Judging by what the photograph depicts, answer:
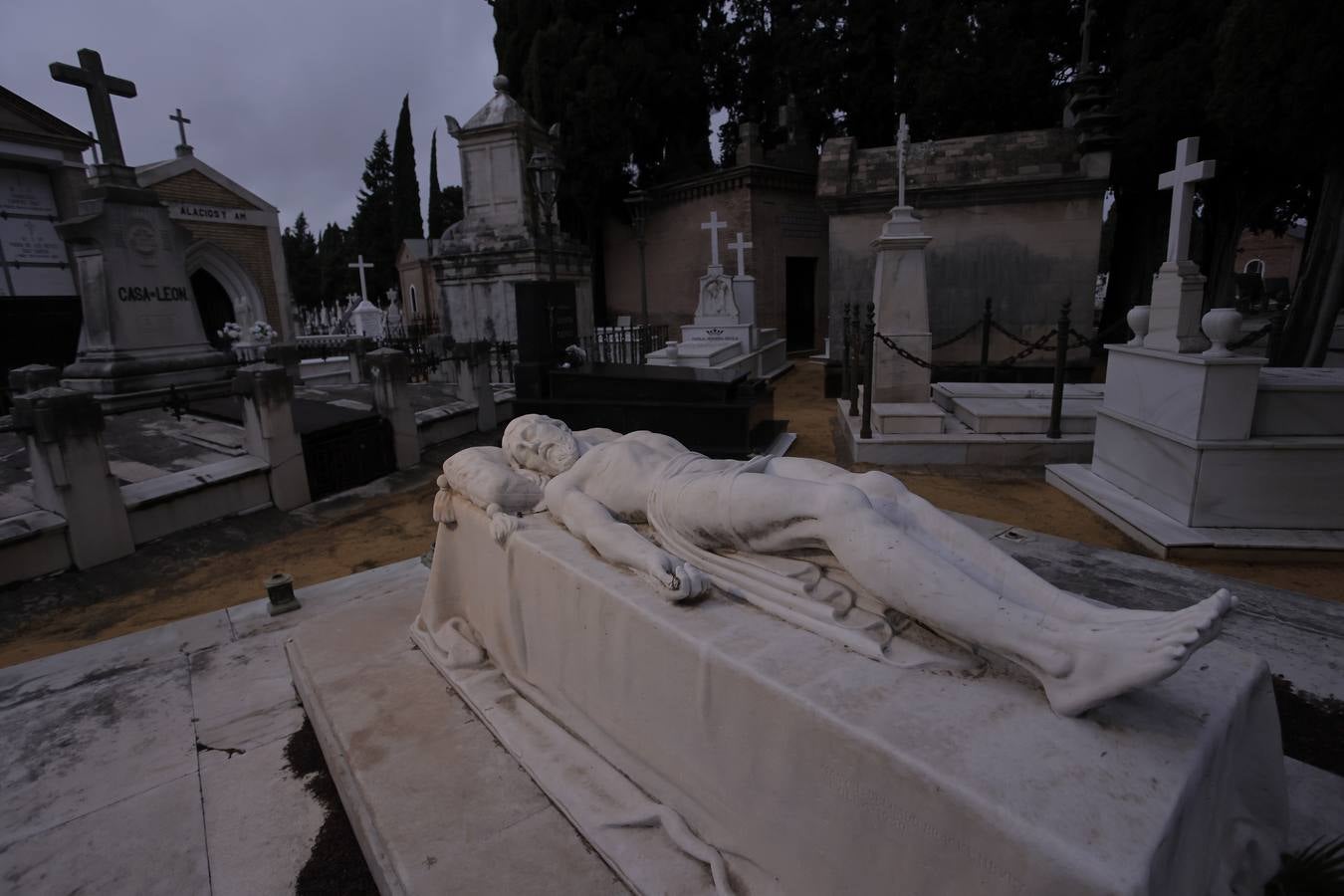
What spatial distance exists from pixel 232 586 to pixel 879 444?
6096mm

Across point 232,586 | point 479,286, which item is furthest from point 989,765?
point 479,286

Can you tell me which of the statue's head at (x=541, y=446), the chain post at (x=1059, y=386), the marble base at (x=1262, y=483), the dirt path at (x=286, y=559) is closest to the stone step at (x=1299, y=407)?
the marble base at (x=1262, y=483)

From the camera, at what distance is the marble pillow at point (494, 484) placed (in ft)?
10.2

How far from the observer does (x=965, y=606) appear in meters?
1.77

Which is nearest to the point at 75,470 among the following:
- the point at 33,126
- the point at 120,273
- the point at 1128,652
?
the point at 120,273

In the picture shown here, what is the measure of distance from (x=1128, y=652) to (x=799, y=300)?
774 inches

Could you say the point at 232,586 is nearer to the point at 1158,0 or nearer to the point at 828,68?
the point at 1158,0

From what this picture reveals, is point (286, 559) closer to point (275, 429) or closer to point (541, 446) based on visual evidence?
point (275, 429)

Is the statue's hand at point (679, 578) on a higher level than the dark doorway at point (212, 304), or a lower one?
lower

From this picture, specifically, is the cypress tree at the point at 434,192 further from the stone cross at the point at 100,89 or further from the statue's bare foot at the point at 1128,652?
the statue's bare foot at the point at 1128,652

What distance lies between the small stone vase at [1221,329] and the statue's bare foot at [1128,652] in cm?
390

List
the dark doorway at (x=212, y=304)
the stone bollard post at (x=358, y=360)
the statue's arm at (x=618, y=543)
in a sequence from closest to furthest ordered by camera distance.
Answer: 1. the statue's arm at (x=618, y=543)
2. the stone bollard post at (x=358, y=360)
3. the dark doorway at (x=212, y=304)

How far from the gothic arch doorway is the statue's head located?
574 inches

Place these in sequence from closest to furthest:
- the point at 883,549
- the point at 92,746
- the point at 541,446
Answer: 1. the point at 883,549
2. the point at 92,746
3. the point at 541,446
